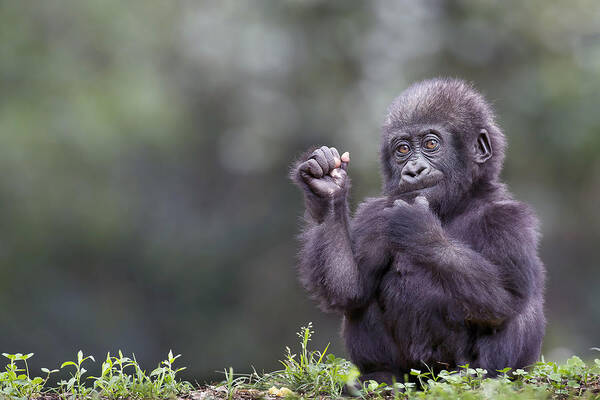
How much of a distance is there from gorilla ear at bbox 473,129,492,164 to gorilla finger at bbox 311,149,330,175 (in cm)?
104

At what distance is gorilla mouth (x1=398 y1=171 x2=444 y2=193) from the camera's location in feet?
20.7

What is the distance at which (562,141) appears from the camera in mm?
16484

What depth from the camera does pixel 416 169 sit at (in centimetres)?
632

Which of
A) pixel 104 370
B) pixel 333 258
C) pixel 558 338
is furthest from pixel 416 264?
pixel 558 338

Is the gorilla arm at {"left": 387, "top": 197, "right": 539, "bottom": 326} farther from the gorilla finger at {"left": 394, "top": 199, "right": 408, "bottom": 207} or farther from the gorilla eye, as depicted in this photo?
the gorilla eye

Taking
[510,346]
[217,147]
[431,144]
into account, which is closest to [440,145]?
[431,144]

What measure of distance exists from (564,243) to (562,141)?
6.16 feet

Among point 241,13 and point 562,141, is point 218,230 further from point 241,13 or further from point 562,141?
point 562,141

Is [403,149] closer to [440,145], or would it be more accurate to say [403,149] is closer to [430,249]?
[440,145]

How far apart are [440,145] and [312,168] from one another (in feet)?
2.91

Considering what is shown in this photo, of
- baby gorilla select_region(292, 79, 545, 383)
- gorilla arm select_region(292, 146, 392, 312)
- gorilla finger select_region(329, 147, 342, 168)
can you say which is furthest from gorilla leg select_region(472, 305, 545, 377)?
gorilla finger select_region(329, 147, 342, 168)

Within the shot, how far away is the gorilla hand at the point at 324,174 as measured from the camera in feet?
20.7

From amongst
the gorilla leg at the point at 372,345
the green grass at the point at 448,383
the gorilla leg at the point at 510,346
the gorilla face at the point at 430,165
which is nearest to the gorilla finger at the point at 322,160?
the gorilla face at the point at 430,165

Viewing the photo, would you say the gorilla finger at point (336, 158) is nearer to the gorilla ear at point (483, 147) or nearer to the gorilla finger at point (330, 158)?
the gorilla finger at point (330, 158)
